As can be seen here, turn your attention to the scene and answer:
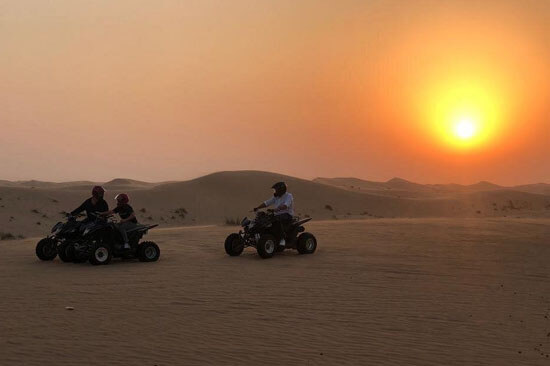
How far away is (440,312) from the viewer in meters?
7.90

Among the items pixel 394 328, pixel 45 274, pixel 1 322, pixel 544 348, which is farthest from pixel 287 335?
pixel 45 274

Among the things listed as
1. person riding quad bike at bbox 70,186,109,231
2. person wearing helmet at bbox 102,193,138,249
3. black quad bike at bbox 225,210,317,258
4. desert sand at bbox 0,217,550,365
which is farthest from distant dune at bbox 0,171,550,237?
desert sand at bbox 0,217,550,365

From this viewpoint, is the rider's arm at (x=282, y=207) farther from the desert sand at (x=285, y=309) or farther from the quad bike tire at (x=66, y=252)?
the quad bike tire at (x=66, y=252)

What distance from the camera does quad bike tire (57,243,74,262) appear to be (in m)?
12.6

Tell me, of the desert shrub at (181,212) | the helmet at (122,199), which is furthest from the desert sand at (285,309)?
the desert shrub at (181,212)

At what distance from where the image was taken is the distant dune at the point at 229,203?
125 ft

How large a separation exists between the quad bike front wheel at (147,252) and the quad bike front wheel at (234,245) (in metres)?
1.63

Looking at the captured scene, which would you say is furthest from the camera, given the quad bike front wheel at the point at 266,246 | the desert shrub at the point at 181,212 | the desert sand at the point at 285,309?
the desert shrub at the point at 181,212

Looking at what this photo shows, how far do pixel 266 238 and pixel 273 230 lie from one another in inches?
16.6

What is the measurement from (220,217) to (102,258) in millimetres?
30414

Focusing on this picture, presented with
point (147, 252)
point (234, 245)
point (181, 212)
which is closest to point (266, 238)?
point (234, 245)

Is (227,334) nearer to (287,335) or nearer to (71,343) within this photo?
(287,335)

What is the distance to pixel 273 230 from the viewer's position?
1340cm

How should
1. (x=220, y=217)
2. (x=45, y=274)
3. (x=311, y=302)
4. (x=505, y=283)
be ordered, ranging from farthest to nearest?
(x=220, y=217), (x=45, y=274), (x=505, y=283), (x=311, y=302)
